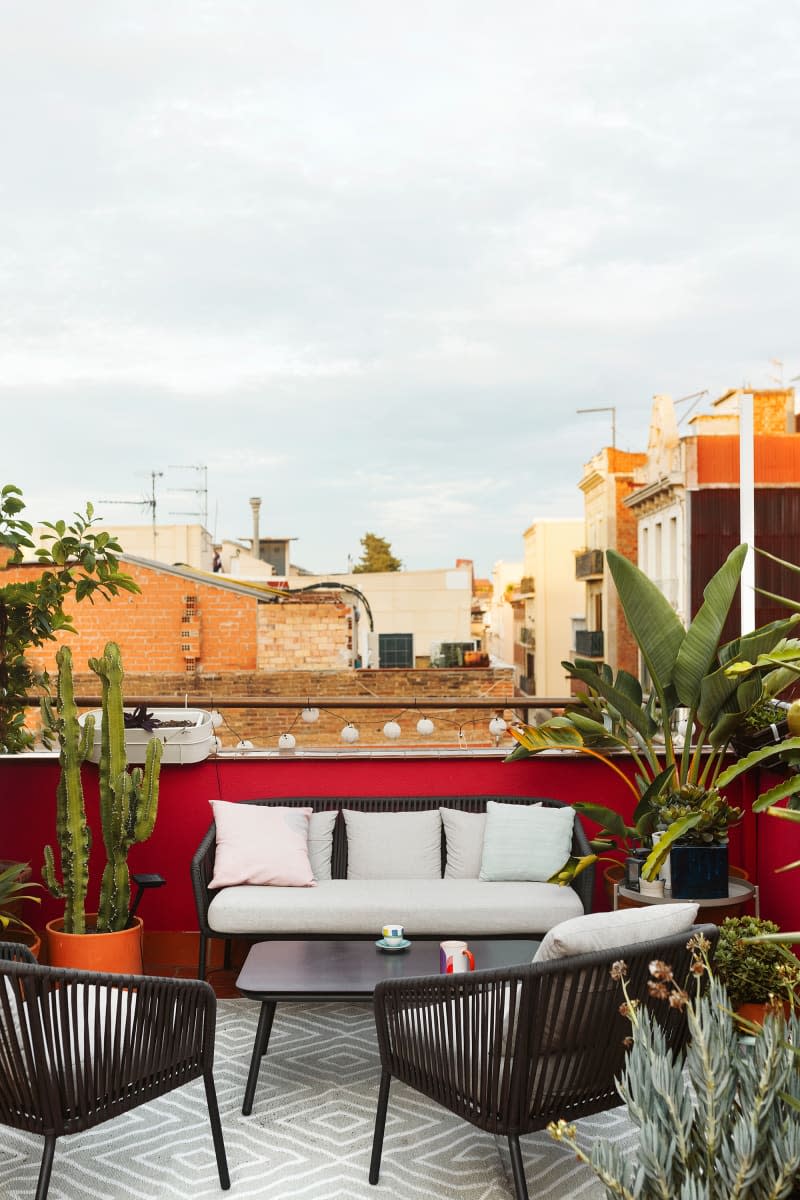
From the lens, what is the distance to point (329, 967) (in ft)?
12.3

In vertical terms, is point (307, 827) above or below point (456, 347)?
below

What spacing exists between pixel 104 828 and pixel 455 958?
1789 millimetres

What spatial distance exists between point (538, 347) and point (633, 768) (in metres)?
17.9

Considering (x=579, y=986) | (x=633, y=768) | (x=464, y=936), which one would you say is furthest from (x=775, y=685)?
(x=579, y=986)

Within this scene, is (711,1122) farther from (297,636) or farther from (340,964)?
(297,636)

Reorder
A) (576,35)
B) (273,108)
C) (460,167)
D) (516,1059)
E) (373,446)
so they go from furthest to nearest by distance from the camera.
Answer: (373,446) < (460,167) < (273,108) < (576,35) < (516,1059)

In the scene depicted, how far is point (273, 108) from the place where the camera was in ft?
27.2

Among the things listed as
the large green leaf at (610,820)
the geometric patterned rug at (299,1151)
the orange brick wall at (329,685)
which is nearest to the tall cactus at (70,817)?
the geometric patterned rug at (299,1151)

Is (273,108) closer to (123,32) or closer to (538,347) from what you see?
(123,32)

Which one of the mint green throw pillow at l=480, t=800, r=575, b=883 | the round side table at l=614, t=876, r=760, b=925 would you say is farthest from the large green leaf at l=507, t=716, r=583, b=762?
the round side table at l=614, t=876, r=760, b=925

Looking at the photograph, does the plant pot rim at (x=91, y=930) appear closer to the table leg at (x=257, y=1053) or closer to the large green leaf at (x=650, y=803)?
the table leg at (x=257, y=1053)

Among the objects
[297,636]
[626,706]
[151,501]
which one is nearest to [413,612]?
[151,501]

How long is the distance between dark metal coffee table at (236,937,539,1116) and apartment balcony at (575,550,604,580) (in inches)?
1014

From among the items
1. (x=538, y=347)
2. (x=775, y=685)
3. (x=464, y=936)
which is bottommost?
(x=464, y=936)
